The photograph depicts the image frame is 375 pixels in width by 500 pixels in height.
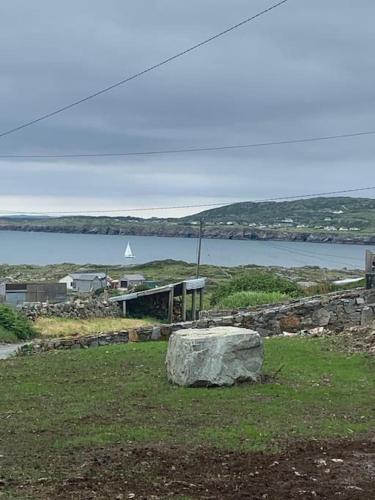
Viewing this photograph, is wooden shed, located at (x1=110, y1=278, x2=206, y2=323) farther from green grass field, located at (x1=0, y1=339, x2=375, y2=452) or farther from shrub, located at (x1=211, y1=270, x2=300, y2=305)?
green grass field, located at (x1=0, y1=339, x2=375, y2=452)

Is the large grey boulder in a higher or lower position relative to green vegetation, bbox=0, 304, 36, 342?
higher

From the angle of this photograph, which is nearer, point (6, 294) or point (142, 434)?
point (142, 434)

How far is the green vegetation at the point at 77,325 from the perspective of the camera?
95.9ft

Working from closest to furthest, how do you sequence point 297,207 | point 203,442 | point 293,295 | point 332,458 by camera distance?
point 332,458 < point 203,442 < point 293,295 < point 297,207

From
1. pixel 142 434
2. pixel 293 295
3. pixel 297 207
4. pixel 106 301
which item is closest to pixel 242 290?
pixel 293 295

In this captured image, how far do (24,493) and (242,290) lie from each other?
95.4 ft

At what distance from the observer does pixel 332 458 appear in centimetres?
870

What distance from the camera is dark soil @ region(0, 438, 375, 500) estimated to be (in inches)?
289

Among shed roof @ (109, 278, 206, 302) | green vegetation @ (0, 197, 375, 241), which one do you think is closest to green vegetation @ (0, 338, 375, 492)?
shed roof @ (109, 278, 206, 302)

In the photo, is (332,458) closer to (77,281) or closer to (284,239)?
(77,281)

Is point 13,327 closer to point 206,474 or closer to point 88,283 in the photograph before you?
point 206,474

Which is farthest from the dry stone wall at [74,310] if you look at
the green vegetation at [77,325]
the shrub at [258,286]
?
the shrub at [258,286]

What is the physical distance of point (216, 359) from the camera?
1319cm

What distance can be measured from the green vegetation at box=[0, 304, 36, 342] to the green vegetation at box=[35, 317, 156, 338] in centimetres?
68
